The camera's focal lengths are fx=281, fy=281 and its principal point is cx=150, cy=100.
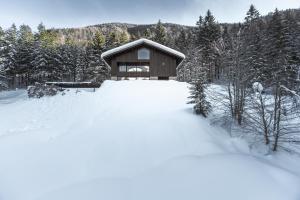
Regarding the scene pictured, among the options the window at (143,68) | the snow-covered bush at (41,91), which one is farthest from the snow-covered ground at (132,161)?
the window at (143,68)

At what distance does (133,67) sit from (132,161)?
25.6 metres

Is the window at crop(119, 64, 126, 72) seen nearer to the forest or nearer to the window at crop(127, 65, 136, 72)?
the window at crop(127, 65, 136, 72)

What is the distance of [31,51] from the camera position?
5628 cm

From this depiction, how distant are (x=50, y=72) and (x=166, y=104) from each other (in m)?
42.5

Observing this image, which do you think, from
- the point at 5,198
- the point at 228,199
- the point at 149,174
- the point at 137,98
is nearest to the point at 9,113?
the point at 137,98

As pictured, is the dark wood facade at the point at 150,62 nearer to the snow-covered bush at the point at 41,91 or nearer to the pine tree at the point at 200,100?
the snow-covered bush at the point at 41,91

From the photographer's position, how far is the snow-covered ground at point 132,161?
25.5 feet

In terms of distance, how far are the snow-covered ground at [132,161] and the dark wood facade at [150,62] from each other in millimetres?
18746

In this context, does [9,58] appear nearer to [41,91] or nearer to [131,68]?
[131,68]

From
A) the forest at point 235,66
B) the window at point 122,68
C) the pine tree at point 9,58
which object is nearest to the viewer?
the forest at point 235,66

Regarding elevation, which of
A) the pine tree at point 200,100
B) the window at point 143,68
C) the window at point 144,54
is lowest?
the pine tree at point 200,100

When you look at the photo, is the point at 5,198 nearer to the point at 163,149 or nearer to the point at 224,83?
the point at 163,149

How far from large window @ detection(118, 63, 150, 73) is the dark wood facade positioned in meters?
0.12

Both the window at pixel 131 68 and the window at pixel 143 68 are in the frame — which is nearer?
the window at pixel 131 68
